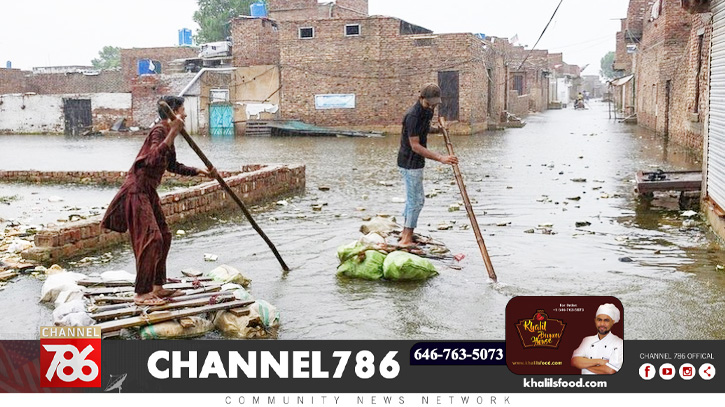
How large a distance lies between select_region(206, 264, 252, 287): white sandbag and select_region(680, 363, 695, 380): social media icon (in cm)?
364

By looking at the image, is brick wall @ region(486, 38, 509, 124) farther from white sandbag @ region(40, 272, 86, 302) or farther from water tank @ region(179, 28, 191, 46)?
white sandbag @ region(40, 272, 86, 302)

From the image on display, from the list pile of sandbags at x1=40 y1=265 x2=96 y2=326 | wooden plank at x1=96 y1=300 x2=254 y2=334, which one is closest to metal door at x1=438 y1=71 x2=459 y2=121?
pile of sandbags at x1=40 y1=265 x2=96 y2=326

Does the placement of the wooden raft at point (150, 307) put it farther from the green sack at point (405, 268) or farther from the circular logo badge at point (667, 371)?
the circular logo badge at point (667, 371)

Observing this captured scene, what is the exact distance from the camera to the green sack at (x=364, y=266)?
6.44 m

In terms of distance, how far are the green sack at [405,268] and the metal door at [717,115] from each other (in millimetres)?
3847

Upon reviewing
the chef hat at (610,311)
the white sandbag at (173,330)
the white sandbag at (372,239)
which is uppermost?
the chef hat at (610,311)

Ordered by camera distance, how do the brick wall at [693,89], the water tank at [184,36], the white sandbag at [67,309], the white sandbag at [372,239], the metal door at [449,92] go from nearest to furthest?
1. the white sandbag at [67,309]
2. the white sandbag at [372,239]
3. the brick wall at [693,89]
4. the metal door at [449,92]
5. the water tank at [184,36]

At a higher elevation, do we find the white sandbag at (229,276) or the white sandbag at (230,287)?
the white sandbag at (230,287)

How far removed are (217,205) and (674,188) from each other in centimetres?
621

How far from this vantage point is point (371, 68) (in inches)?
1180

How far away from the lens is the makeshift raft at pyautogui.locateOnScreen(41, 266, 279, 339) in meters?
4.79

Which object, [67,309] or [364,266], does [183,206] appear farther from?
[67,309]

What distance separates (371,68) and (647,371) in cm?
2709

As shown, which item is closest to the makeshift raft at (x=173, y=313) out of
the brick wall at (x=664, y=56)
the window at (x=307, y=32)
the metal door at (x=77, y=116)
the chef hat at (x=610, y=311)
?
the chef hat at (x=610, y=311)
